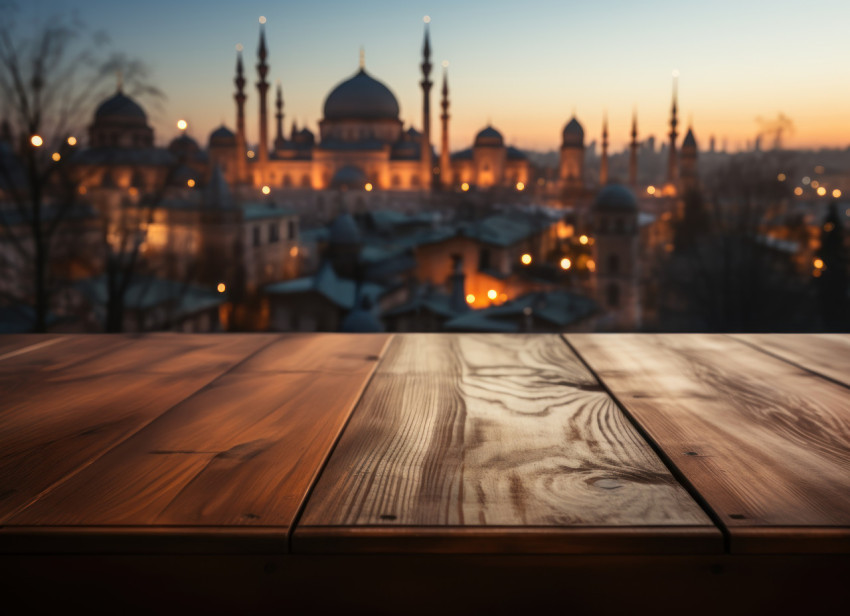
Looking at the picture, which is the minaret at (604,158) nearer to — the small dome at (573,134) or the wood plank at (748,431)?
the small dome at (573,134)

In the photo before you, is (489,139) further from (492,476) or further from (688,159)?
(492,476)

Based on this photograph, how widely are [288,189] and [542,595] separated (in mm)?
44477

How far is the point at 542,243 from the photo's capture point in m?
31.7

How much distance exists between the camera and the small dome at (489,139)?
47.4 meters

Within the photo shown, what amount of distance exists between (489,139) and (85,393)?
47620 mm

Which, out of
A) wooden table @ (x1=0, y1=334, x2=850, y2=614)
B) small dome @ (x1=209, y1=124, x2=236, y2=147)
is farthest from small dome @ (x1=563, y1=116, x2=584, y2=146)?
wooden table @ (x1=0, y1=334, x2=850, y2=614)

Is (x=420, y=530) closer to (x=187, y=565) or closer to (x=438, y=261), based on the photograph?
(x=187, y=565)

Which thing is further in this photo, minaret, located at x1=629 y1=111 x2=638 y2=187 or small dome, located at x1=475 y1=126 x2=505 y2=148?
small dome, located at x1=475 y1=126 x2=505 y2=148

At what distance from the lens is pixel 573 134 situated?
48.3 m

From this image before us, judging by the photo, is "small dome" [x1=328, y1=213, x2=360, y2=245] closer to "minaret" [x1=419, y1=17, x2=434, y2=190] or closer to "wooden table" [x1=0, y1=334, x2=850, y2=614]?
"minaret" [x1=419, y1=17, x2=434, y2=190]

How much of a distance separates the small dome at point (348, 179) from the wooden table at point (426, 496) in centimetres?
4096

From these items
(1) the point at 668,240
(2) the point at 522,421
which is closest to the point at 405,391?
(2) the point at 522,421

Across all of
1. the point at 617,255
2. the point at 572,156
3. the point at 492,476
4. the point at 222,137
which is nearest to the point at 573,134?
the point at 572,156

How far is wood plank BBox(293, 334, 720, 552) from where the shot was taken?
761mm
